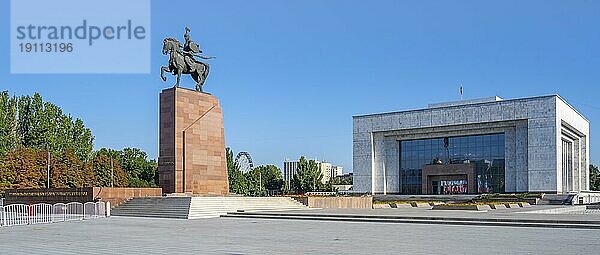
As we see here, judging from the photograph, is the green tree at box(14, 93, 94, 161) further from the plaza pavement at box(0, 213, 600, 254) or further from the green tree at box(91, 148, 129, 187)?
the plaza pavement at box(0, 213, 600, 254)

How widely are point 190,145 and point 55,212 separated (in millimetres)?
6422

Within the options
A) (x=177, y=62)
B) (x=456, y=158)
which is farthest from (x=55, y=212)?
(x=456, y=158)

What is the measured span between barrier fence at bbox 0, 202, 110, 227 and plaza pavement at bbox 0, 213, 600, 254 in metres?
6.39

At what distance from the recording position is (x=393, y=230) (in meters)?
16.7

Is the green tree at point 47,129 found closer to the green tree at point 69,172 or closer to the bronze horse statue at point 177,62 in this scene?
the green tree at point 69,172

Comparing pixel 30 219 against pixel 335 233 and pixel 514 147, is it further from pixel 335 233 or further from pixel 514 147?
pixel 514 147

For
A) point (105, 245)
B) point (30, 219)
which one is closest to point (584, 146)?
point (30, 219)

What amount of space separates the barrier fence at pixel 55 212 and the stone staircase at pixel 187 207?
1.16 m

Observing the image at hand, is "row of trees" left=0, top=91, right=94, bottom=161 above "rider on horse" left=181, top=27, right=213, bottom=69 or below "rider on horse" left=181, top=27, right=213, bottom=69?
below

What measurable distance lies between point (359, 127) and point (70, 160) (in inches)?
1113

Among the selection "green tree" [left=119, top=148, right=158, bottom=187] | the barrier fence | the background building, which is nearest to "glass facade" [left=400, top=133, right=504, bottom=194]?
"green tree" [left=119, top=148, right=158, bottom=187]

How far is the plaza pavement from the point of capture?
37.9ft

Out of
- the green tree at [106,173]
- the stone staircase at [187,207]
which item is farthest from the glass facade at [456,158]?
the stone staircase at [187,207]

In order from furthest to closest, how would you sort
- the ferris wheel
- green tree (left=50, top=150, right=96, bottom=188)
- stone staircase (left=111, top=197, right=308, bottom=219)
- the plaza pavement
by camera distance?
1. the ferris wheel
2. green tree (left=50, top=150, right=96, bottom=188)
3. stone staircase (left=111, top=197, right=308, bottom=219)
4. the plaza pavement
